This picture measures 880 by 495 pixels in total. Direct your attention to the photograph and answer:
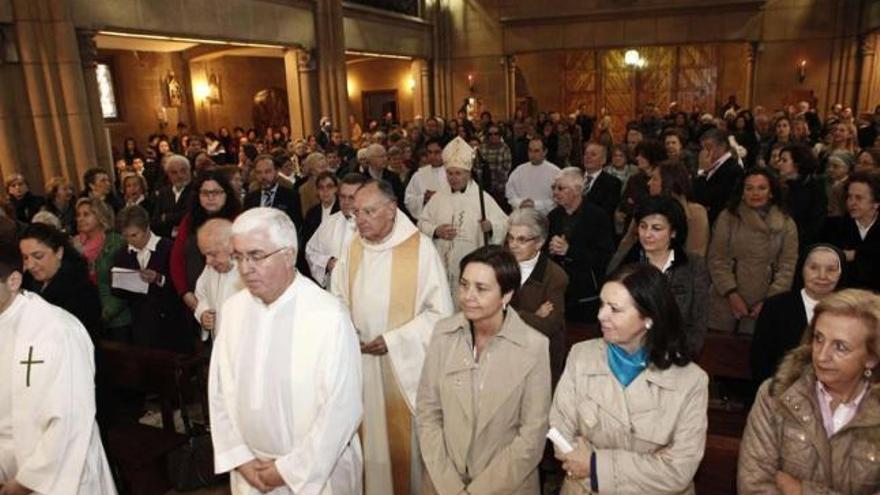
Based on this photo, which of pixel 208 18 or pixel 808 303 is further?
pixel 208 18

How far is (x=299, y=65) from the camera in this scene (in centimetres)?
1316

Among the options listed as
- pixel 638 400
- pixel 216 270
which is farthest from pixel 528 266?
pixel 216 270

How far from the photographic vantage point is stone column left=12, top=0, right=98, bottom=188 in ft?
25.8

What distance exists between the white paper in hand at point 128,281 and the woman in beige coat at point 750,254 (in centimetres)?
414

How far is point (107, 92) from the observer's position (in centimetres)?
1580

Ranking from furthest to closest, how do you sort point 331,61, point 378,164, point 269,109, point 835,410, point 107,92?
point 269,109 → point 107,92 → point 331,61 → point 378,164 → point 835,410

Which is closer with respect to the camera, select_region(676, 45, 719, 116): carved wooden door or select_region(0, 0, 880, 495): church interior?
select_region(0, 0, 880, 495): church interior

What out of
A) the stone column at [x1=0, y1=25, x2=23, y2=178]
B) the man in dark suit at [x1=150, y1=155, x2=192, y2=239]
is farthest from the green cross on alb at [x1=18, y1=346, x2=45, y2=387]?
the stone column at [x1=0, y1=25, x2=23, y2=178]

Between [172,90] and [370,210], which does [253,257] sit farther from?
[172,90]

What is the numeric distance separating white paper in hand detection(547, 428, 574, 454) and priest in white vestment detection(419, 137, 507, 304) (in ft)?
9.68

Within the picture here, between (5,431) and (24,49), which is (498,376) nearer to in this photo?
(5,431)

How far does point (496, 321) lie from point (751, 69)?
17.1 meters

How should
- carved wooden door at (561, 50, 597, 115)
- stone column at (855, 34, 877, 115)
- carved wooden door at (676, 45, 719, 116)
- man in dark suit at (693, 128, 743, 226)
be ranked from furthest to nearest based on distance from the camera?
carved wooden door at (561, 50, 597, 115) < carved wooden door at (676, 45, 719, 116) < stone column at (855, 34, 877, 115) < man in dark suit at (693, 128, 743, 226)

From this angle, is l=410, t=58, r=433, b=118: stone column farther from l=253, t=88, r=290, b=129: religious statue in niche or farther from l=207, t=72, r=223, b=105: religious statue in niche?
l=207, t=72, r=223, b=105: religious statue in niche
